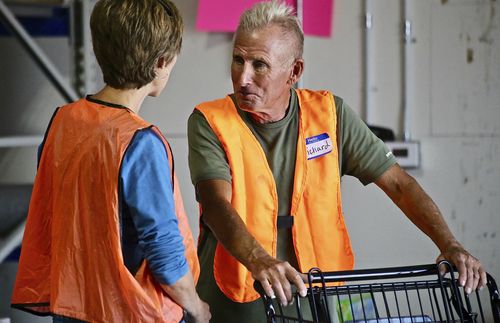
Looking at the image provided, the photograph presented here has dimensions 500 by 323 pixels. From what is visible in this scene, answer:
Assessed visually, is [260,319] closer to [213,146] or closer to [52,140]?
[213,146]

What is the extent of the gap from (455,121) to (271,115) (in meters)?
1.67

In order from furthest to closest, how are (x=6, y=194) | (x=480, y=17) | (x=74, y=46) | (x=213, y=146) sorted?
(x=480, y=17) → (x=6, y=194) → (x=74, y=46) → (x=213, y=146)

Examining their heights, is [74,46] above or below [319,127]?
above

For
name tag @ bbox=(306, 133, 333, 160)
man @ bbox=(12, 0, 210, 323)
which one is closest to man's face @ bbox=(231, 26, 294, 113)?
name tag @ bbox=(306, 133, 333, 160)

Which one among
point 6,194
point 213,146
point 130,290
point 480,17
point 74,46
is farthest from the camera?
point 480,17

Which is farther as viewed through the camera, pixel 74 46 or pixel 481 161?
pixel 481 161

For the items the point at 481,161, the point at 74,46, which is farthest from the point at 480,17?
the point at 74,46

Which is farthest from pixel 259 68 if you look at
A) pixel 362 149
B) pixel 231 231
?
pixel 231 231

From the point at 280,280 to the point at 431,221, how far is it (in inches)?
20.8

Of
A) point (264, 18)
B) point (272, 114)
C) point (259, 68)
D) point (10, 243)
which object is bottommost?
point (10, 243)

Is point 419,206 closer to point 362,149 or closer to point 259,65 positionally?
point 362,149

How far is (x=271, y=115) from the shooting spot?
210cm

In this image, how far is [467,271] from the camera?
177 centimetres

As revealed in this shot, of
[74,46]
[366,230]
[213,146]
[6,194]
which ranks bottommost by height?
[366,230]
